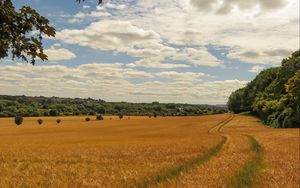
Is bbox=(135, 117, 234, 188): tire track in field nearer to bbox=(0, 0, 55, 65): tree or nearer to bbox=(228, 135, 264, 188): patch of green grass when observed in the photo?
bbox=(228, 135, 264, 188): patch of green grass

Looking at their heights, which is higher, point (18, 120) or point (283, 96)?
point (283, 96)

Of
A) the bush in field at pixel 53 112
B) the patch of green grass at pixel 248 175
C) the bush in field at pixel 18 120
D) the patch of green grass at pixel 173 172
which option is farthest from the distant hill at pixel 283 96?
the bush in field at pixel 53 112

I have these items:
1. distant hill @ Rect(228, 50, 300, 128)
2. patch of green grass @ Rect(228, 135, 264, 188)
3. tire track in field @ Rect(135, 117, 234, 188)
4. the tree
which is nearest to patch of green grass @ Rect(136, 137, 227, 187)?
tire track in field @ Rect(135, 117, 234, 188)

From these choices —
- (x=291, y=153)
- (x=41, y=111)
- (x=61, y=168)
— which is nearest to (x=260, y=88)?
(x=41, y=111)

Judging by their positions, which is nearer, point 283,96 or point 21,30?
point 21,30

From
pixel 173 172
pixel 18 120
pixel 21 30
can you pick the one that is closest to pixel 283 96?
pixel 18 120

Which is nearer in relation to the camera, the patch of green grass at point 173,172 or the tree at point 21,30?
the tree at point 21,30

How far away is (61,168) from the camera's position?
26.2 metres

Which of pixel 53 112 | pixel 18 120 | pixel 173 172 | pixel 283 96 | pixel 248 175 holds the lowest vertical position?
pixel 173 172

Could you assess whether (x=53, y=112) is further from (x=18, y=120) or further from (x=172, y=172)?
(x=172, y=172)

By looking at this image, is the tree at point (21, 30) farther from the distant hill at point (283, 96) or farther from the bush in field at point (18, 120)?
the bush in field at point (18, 120)

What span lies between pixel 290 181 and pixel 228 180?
2807 millimetres

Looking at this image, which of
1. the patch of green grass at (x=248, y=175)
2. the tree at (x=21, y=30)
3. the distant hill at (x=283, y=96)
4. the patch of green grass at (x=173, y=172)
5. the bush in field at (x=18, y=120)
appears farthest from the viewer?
the bush in field at (x=18, y=120)

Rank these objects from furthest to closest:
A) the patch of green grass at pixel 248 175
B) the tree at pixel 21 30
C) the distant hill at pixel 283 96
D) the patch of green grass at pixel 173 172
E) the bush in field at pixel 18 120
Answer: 1. the bush in field at pixel 18 120
2. the distant hill at pixel 283 96
3. the patch of green grass at pixel 173 172
4. the patch of green grass at pixel 248 175
5. the tree at pixel 21 30
